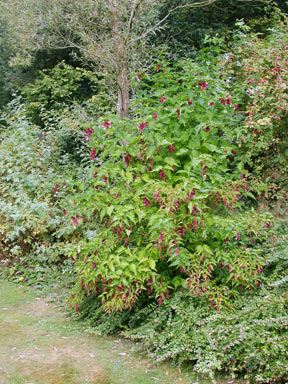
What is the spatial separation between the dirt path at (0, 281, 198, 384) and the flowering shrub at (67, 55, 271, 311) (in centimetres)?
40

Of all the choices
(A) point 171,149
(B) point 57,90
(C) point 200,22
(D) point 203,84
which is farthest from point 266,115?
(B) point 57,90

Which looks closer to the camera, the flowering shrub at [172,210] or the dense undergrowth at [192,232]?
the dense undergrowth at [192,232]

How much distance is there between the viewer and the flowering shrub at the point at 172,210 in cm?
320

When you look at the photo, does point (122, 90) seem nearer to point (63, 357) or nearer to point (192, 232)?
point (192, 232)

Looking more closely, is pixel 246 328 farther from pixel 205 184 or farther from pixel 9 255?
pixel 9 255

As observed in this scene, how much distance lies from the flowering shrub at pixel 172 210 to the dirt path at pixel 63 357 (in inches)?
15.7

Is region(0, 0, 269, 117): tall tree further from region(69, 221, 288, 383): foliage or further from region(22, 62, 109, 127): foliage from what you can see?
region(22, 62, 109, 127): foliage

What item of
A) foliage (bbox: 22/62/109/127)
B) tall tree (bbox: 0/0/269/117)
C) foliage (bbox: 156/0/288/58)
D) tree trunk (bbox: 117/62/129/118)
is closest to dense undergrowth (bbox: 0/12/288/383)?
tree trunk (bbox: 117/62/129/118)

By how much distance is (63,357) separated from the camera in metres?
3.28

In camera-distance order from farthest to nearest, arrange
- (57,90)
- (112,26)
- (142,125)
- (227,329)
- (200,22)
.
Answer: (57,90)
(200,22)
(112,26)
(142,125)
(227,329)

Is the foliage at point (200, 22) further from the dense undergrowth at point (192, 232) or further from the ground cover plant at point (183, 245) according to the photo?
the ground cover plant at point (183, 245)

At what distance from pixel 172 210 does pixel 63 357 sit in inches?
59.2

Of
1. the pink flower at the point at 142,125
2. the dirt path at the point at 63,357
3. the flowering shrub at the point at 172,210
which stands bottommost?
the dirt path at the point at 63,357

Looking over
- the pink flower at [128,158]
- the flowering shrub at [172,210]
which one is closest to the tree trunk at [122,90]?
the flowering shrub at [172,210]
